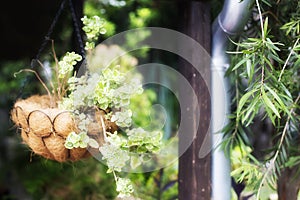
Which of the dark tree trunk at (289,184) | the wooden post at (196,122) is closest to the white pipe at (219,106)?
the wooden post at (196,122)

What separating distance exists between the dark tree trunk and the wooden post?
295mm

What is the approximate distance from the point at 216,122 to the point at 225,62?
0.65ft

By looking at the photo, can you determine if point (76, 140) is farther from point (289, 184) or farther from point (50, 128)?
point (289, 184)

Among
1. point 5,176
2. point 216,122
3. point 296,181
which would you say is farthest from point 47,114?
point 5,176

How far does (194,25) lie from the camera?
139 cm

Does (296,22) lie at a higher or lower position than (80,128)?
higher

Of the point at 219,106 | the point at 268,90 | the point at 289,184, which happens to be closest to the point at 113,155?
the point at 268,90

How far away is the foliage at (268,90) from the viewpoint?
91 cm

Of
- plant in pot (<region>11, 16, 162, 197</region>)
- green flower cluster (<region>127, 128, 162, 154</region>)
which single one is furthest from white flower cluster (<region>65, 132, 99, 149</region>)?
green flower cluster (<region>127, 128, 162, 154</region>)

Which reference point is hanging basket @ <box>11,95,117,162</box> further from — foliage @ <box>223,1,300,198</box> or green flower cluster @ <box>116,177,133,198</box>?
foliage @ <box>223,1,300,198</box>

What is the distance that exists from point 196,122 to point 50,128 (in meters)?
0.50

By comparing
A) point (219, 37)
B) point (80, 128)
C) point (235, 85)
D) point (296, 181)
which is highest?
point (219, 37)

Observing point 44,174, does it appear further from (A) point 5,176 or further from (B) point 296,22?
(B) point 296,22

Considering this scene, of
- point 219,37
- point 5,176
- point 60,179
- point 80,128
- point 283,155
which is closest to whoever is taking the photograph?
point 80,128
